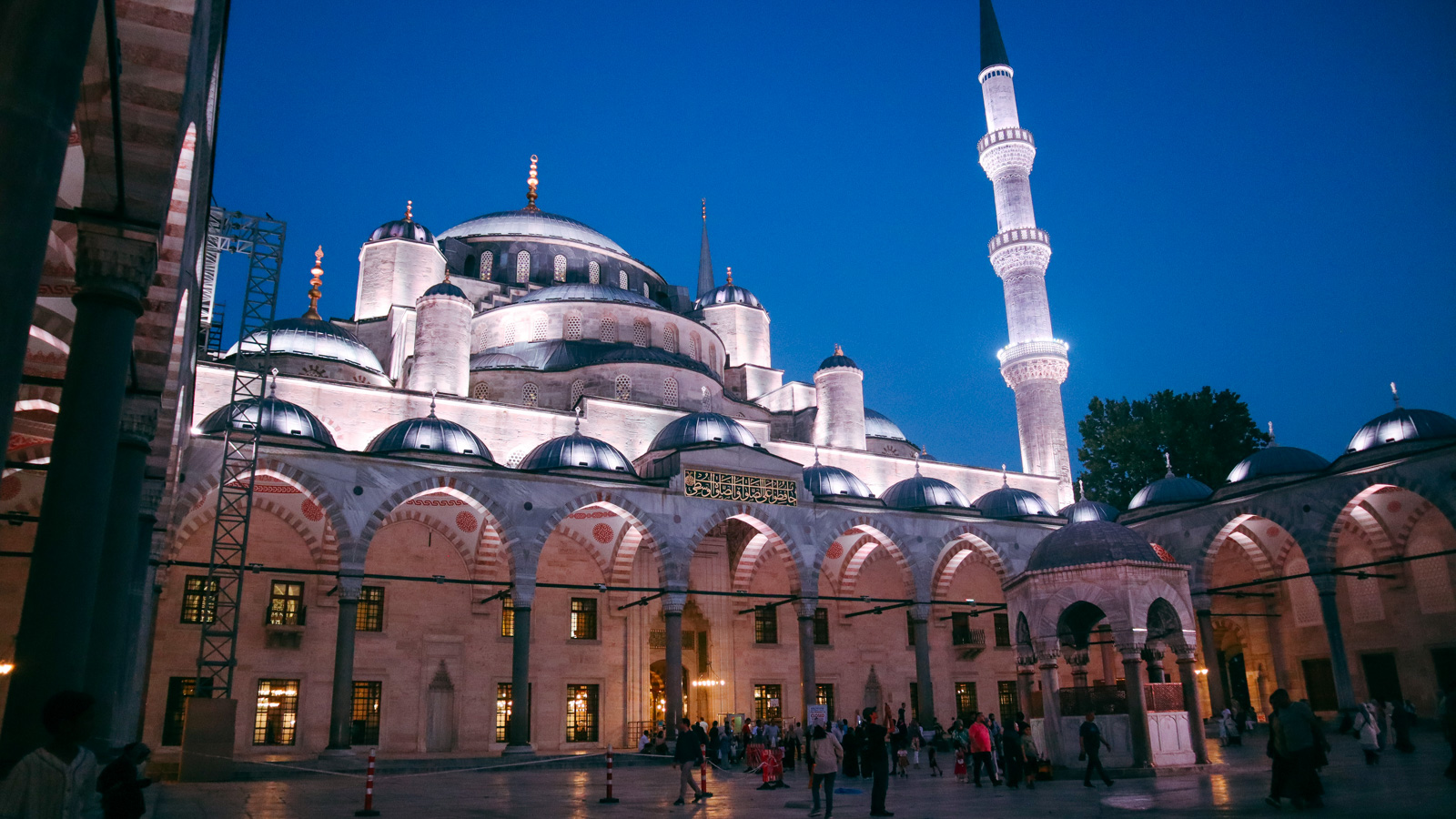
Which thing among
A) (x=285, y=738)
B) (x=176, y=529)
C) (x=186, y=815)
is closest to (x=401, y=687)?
(x=285, y=738)

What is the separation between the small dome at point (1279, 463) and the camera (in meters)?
19.7

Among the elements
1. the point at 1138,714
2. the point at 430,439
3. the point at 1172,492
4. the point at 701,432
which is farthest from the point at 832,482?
the point at 1138,714

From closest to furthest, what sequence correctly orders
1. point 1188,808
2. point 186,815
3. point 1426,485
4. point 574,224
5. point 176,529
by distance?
point 1188,808 → point 186,815 → point 176,529 → point 1426,485 → point 574,224

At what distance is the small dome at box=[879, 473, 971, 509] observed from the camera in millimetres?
21453

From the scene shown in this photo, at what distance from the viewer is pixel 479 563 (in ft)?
61.4

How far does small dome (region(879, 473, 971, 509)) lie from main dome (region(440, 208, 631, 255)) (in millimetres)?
12734

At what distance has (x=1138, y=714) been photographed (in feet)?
33.4

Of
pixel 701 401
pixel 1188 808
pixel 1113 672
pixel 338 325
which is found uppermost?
pixel 338 325

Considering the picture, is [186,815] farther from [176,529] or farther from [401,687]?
[401,687]

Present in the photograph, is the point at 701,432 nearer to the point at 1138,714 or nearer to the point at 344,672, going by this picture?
the point at 344,672

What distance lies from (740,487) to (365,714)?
24.8ft

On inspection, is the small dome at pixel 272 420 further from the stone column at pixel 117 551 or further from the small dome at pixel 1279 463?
the small dome at pixel 1279 463

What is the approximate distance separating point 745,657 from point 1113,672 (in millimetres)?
7155

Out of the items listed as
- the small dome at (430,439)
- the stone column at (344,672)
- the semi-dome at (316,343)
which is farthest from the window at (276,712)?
the semi-dome at (316,343)
